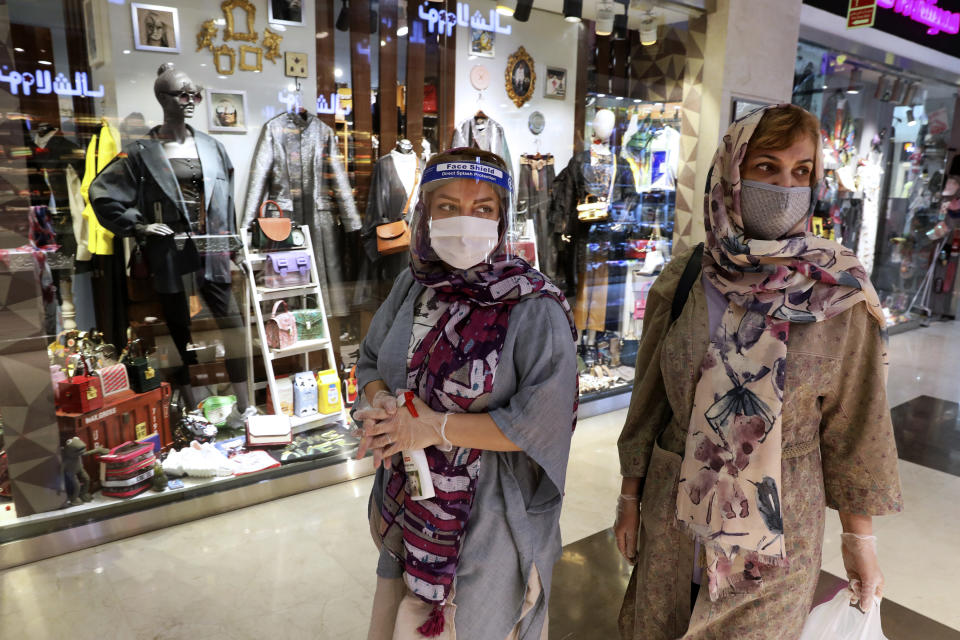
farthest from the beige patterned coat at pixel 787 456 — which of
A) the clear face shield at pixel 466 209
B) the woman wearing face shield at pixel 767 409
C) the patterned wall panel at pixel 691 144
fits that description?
the patterned wall panel at pixel 691 144

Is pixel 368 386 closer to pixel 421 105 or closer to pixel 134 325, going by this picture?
pixel 134 325

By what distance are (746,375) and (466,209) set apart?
26.5 inches

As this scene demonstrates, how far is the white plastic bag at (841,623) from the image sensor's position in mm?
1438

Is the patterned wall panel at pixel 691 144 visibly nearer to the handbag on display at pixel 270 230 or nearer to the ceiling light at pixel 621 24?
the ceiling light at pixel 621 24

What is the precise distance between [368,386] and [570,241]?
3.41 metres

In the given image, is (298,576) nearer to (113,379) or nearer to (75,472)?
(75,472)

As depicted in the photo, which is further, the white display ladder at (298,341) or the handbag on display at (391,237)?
the handbag on display at (391,237)

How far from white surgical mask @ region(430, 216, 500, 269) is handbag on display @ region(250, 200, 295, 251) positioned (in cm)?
241

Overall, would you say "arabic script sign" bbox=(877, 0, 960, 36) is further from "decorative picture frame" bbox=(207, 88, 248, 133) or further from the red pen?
the red pen

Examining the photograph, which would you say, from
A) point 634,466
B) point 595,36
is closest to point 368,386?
point 634,466

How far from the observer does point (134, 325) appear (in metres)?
3.15

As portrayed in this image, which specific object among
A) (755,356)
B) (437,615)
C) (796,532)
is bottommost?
(437,615)

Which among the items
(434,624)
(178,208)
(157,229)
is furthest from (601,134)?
(434,624)

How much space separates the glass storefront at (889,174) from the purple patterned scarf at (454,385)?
526 centimetres
